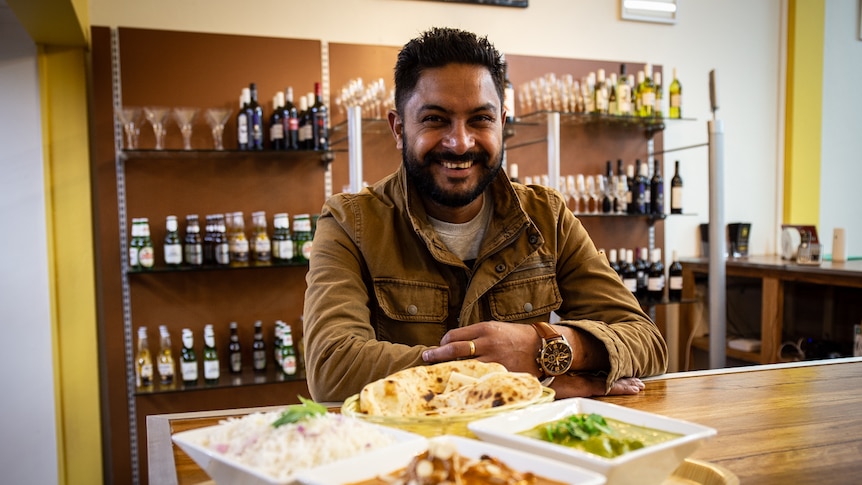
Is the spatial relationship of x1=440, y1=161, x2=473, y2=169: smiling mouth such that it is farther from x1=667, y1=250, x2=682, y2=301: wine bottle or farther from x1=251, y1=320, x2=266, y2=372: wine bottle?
x1=667, y1=250, x2=682, y2=301: wine bottle

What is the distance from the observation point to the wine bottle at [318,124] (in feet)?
11.8

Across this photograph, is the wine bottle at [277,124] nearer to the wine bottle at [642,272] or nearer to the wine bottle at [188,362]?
the wine bottle at [188,362]

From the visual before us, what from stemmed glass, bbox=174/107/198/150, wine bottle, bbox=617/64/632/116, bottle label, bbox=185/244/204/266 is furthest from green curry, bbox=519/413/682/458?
wine bottle, bbox=617/64/632/116

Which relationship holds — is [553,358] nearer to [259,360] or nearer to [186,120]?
[259,360]

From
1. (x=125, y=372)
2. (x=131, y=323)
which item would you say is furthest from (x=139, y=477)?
(x=131, y=323)

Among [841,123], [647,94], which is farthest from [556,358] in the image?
[841,123]

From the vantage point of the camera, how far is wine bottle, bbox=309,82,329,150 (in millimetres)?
3600

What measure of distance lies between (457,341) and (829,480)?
684 mm

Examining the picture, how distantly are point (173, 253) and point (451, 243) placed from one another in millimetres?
1982

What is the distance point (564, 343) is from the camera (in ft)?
4.77

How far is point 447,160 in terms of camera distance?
1811 millimetres

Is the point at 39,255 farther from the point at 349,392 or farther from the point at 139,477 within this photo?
the point at 349,392

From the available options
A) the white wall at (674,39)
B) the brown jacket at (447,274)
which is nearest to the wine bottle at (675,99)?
the white wall at (674,39)

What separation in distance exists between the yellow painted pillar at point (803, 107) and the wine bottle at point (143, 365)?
4195mm
